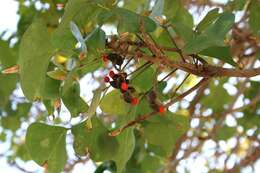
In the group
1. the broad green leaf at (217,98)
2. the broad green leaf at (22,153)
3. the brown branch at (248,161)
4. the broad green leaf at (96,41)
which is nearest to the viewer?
the broad green leaf at (96,41)

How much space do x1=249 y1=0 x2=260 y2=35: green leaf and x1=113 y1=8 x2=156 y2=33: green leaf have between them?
0.33 m

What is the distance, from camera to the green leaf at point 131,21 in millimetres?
789

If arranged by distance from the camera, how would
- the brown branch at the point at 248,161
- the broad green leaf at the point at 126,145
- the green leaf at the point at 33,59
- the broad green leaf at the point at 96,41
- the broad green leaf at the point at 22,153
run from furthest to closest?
the broad green leaf at the point at 22,153 < the brown branch at the point at 248,161 < the broad green leaf at the point at 126,145 < the green leaf at the point at 33,59 < the broad green leaf at the point at 96,41

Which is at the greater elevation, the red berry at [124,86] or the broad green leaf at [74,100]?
the red berry at [124,86]

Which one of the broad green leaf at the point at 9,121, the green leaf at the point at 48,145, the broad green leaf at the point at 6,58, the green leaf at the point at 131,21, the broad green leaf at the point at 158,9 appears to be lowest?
the broad green leaf at the point at 9,121

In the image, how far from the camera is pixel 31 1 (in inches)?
71.2

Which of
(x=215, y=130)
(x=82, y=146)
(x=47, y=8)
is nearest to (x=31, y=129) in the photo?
(x=82, y=146)

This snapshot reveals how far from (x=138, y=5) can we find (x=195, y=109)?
0.57 meters

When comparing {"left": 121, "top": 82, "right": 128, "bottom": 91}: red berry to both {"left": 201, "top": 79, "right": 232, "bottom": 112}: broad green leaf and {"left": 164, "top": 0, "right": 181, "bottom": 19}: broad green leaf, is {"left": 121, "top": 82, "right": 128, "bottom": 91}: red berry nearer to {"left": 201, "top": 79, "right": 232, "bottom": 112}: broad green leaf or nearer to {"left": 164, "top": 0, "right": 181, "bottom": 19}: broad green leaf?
{"left": 164, "top": 0, "right": 181, "bottom": 19}: broad green leaf

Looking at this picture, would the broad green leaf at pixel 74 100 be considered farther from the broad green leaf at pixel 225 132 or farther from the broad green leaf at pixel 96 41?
the broad green leaf at pixel 225 132

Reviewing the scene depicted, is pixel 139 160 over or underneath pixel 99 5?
underneath

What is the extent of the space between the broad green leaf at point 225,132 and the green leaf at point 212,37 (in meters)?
1.05

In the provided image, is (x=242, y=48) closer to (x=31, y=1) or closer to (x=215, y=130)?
(x=215, y=130)

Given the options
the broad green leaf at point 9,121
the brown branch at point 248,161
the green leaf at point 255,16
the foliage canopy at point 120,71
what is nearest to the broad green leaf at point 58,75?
the foliage canopy at point 120,71
